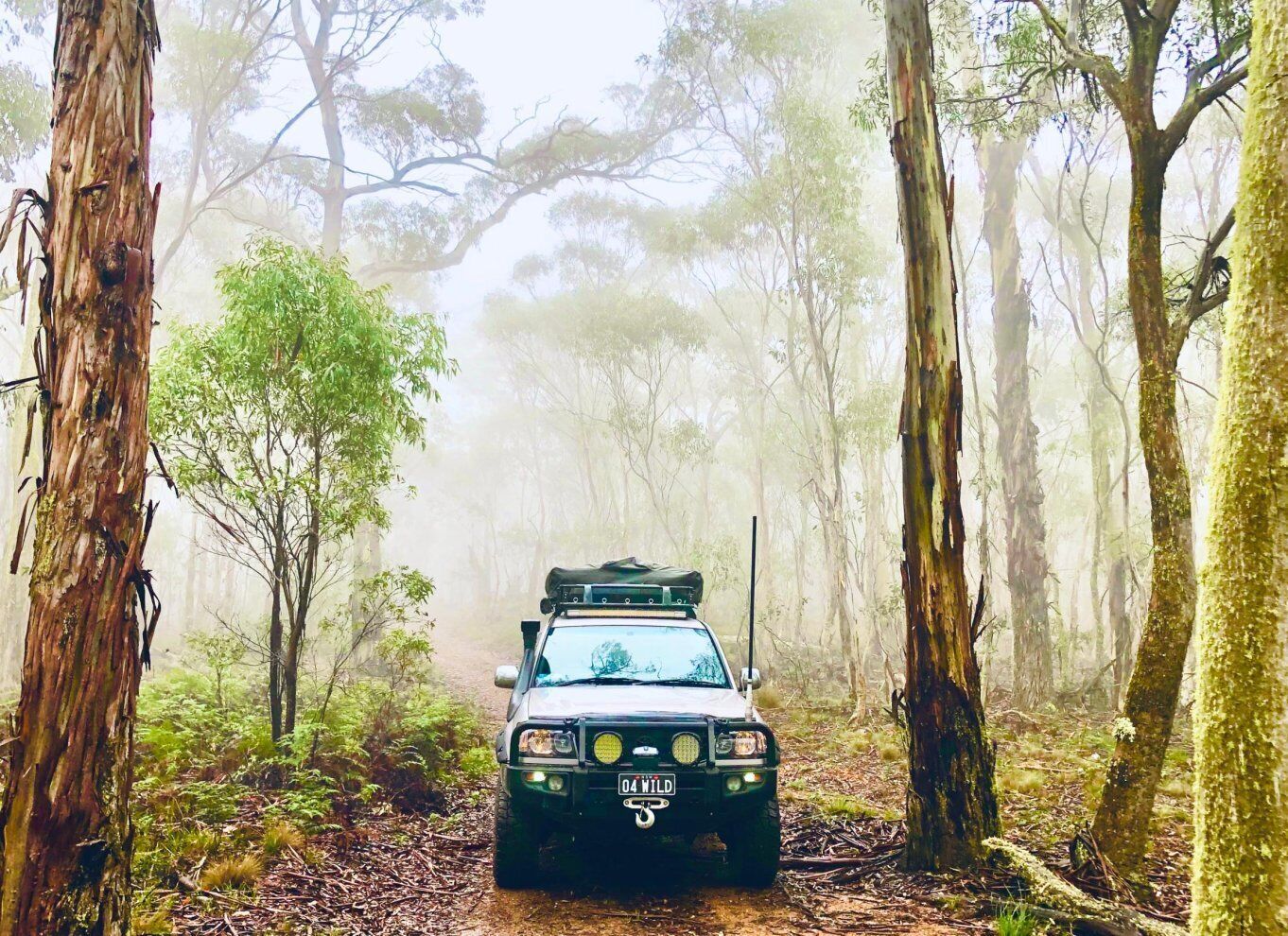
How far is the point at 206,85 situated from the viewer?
1867cm

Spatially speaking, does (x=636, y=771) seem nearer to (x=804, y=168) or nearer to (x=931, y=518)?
(x=931, y=518)

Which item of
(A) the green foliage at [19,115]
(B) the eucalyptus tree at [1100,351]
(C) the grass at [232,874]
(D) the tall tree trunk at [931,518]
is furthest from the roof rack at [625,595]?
(A) the green foliage at [19,115]

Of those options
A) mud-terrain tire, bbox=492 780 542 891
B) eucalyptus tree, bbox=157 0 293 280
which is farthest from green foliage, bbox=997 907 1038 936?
eucalyptus tree, bbox=157 0 293 280

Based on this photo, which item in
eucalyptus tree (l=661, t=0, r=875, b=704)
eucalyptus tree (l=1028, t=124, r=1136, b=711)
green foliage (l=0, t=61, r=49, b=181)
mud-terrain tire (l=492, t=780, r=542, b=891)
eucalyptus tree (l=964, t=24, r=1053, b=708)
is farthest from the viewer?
eucalyptus tree (l=661, t=0, r=875, b=704)

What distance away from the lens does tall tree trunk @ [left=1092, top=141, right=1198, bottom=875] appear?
16.4 feet

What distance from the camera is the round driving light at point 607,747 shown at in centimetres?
524

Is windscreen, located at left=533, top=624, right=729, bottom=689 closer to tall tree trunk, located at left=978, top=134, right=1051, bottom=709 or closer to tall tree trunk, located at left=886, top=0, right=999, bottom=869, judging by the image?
tall tree trunk, located at left=886, top=0, right=999, bottom=869

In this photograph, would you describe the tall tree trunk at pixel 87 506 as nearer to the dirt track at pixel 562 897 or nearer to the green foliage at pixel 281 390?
the dirt track at pixel 562 897

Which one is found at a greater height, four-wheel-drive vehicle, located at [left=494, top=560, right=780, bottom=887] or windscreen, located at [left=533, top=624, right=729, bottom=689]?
windscreen, located at [left=533, top=624, right=729, bottom=689]

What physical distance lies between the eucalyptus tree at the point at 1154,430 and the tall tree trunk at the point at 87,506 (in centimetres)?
522

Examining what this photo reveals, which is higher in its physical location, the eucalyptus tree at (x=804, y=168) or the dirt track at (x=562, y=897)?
the eucalyptus tree at (x=804, y=168)

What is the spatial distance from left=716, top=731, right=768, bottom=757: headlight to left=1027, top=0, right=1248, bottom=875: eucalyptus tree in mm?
2062

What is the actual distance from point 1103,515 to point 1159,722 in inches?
582

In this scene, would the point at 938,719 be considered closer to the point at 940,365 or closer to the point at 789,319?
the point at 940,365
